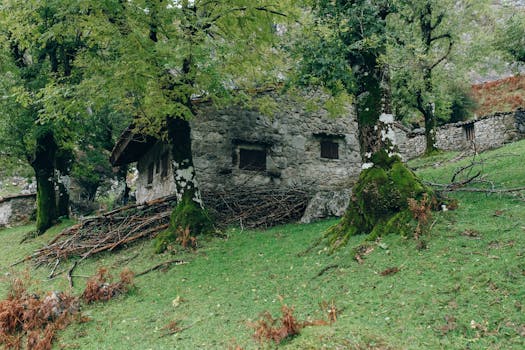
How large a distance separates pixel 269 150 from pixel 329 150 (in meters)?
2.13

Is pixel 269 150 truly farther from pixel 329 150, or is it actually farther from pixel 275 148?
pixel 329 150

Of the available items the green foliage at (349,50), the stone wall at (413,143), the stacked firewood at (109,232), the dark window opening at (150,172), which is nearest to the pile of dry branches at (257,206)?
the stacked firewood at (109,232)

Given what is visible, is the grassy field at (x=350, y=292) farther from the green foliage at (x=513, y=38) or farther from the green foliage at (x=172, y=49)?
the green foliage at (x=513, y=38)

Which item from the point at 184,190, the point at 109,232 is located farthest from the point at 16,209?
the point at 184,190

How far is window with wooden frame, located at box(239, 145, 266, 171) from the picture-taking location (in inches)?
513

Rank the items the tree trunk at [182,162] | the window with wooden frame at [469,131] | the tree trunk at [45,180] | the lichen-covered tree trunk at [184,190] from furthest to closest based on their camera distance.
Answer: the window with wooden frame at [469,131]
the tree trunk at [45,180]
the tree trunk at [182,162]
the lichen-covered tree trunk at [184,190]

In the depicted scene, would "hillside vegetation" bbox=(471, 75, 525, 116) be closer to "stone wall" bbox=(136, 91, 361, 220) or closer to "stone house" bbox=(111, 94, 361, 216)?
"stone wall" bbox=(136, 91, 361, 220)

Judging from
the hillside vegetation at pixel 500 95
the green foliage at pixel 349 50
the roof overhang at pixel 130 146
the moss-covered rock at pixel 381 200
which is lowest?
the moss-covered rock at pixel 381 200

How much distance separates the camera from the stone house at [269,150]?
12531 mm

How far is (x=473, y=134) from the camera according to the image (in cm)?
2155

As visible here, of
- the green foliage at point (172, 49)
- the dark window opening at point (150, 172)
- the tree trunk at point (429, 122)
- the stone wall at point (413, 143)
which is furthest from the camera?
the stone wall at point (413, 143)

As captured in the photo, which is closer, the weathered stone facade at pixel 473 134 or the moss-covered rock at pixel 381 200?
the moss-covered rock at pixel 381 200

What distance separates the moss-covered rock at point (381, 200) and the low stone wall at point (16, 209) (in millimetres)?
18434

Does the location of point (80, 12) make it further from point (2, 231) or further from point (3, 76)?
point (2, 231)
